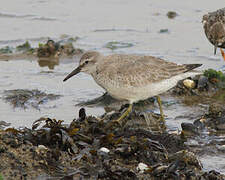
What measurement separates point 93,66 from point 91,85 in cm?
175

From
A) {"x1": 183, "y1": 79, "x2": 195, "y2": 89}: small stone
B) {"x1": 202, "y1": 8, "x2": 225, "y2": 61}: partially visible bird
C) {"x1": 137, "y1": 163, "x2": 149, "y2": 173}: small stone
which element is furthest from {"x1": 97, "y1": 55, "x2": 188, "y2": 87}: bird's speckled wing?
{"x1": 202, "y1": 8, "x2": 225, "y2": 61}: partially visible bird

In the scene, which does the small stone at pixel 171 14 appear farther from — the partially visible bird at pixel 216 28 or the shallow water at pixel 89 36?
the partially visible bird at pixel 216 28

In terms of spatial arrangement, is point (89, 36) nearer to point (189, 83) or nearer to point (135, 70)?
point (189, 83)

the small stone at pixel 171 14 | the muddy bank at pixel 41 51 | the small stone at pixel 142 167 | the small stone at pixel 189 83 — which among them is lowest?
the small stone at pixel 142 167

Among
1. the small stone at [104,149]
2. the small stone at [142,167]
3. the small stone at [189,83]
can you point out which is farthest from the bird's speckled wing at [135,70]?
the small stone at [142,167]

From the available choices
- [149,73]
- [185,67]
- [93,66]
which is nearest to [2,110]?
[93,66]

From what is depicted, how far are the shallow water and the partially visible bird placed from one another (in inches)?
13.0

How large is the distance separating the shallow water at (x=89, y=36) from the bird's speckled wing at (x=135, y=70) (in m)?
0.74

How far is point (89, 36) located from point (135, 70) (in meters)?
4.89

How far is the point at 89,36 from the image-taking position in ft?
38.4

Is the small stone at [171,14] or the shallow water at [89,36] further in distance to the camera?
the small stone at [171,14]

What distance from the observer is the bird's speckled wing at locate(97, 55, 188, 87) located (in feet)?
22.4

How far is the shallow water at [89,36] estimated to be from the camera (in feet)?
25.7

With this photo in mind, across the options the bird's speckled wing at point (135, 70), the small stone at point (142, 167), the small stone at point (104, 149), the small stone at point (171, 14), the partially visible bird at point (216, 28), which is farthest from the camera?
the small stone at point (171, 14)
